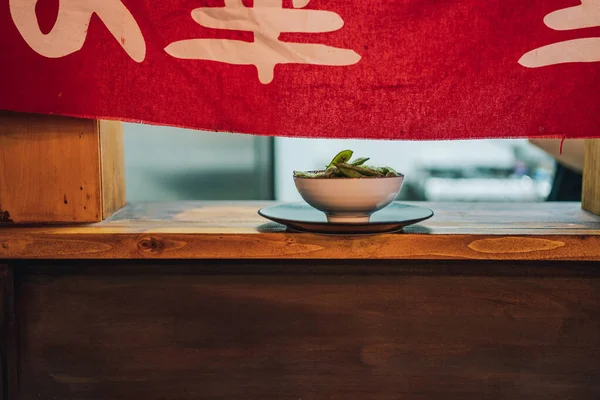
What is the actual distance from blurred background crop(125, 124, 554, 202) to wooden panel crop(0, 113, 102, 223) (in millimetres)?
2233

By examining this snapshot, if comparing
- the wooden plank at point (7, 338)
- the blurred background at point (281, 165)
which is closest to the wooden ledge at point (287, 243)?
the wooden plank at point (7, 338)

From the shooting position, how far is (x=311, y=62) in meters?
1.95

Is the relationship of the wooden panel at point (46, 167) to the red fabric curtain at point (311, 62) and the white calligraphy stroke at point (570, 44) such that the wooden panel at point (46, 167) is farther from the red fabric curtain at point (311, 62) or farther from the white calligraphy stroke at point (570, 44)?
the white calligraphy stroke at point (570, 44)

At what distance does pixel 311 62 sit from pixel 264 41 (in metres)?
0.18

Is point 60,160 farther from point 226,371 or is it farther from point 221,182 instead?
point 221,182

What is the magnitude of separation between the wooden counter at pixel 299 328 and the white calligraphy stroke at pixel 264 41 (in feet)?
1.96

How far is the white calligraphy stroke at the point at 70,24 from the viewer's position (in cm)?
191

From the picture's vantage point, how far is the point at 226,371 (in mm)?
2045

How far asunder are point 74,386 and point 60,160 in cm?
83

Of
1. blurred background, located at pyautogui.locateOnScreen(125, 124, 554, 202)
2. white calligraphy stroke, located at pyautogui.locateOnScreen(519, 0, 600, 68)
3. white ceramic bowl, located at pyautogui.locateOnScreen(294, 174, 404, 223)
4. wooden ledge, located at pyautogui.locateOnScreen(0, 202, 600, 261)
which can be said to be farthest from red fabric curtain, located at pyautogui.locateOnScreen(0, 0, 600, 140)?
blurred background, located at pyautogui.locateOnScreen(125, 124, 554, 202)

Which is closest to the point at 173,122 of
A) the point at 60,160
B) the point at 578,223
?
the point at 60,160

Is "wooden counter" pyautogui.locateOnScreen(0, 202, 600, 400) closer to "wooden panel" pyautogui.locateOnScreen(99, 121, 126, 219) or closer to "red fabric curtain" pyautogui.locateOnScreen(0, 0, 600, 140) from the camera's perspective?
"wooden panel" pyautogui.locateOnScreen(99, 121, 126, 219)

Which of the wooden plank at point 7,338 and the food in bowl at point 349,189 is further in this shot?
the wooden plank at point 7,338

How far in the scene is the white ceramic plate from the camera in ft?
5.91
